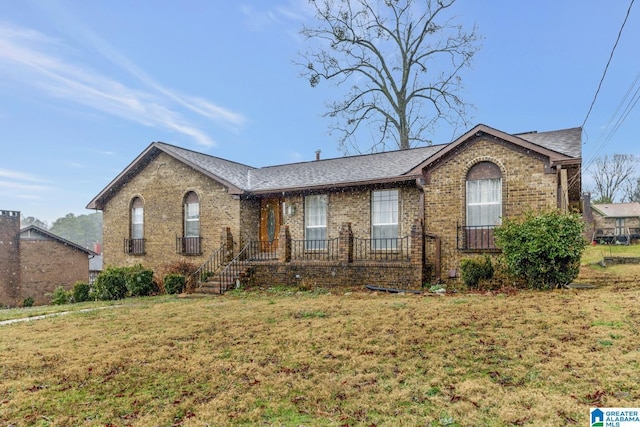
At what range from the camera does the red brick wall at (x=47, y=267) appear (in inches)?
1016

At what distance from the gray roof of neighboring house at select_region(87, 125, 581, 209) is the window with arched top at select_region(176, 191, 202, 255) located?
1.53 metres

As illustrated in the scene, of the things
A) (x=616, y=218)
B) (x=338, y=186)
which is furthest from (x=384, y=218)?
(x=616, y=218)

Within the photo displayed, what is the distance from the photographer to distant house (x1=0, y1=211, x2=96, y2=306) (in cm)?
2495

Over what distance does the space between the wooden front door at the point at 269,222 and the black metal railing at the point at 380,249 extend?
3.86 metres

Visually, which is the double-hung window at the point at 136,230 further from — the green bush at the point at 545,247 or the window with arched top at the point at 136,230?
the green bush at the point at 545,247

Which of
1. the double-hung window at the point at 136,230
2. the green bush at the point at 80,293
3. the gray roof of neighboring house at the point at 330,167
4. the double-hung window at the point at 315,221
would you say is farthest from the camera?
the double-hung window at the point at 136,230

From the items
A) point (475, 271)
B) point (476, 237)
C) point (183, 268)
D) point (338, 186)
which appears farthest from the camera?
point (183, 268)

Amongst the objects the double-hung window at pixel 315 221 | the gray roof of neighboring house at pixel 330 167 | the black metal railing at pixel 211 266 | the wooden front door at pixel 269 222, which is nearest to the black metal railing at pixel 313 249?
the double-hung window at pixel 315 221

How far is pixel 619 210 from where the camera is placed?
47281 millimetres

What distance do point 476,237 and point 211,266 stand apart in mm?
10126

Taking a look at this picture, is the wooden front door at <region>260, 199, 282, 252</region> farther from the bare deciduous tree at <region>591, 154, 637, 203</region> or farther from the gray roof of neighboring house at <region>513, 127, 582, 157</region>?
the bare deciduous tree at <region>591, 154, 637, 203</region>

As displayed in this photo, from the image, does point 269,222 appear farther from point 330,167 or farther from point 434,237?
point 434,237

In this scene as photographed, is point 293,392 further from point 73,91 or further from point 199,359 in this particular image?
point 73,91

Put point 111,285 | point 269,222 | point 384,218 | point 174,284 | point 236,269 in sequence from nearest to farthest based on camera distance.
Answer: point 384,218, point 236,269, point 174,284, point 111,285, point 269,222
